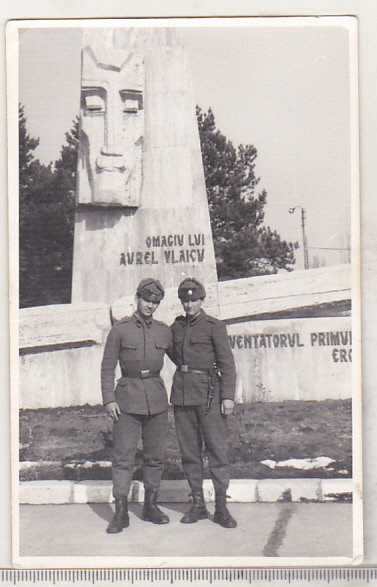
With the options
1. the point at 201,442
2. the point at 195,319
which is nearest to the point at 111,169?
the point at 195,319

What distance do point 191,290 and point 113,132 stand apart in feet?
3.29

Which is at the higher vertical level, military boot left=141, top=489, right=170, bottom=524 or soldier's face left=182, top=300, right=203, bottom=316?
soldier's face left=182, top=300, right=203, bottom=316

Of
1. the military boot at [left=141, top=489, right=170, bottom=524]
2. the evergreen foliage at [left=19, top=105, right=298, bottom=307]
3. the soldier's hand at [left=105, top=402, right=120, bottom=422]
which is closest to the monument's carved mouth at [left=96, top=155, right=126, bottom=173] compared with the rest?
the evergreen foliage at [left=19, top=105, right=298, bottom=307]

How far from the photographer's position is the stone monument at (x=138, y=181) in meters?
Result: 4.34

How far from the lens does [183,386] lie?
13.4 ft

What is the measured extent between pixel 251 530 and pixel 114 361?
3.44ft

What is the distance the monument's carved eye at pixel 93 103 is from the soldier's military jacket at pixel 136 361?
1143 mm

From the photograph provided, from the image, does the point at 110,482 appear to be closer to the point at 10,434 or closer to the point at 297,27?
the point at 10,434

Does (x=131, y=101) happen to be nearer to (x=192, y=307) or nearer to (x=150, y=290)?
(x=150, y=290)

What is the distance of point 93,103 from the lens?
173 inches

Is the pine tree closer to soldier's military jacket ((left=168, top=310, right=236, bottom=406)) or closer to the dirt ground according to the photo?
soldier's military jacket ((left=168, top=310, right=236, bottom=406))

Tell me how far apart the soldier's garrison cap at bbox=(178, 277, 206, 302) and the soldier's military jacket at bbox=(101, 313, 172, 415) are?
194mm

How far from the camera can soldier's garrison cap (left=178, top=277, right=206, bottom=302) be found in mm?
4098

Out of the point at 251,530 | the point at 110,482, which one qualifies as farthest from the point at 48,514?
the point at 251,530
